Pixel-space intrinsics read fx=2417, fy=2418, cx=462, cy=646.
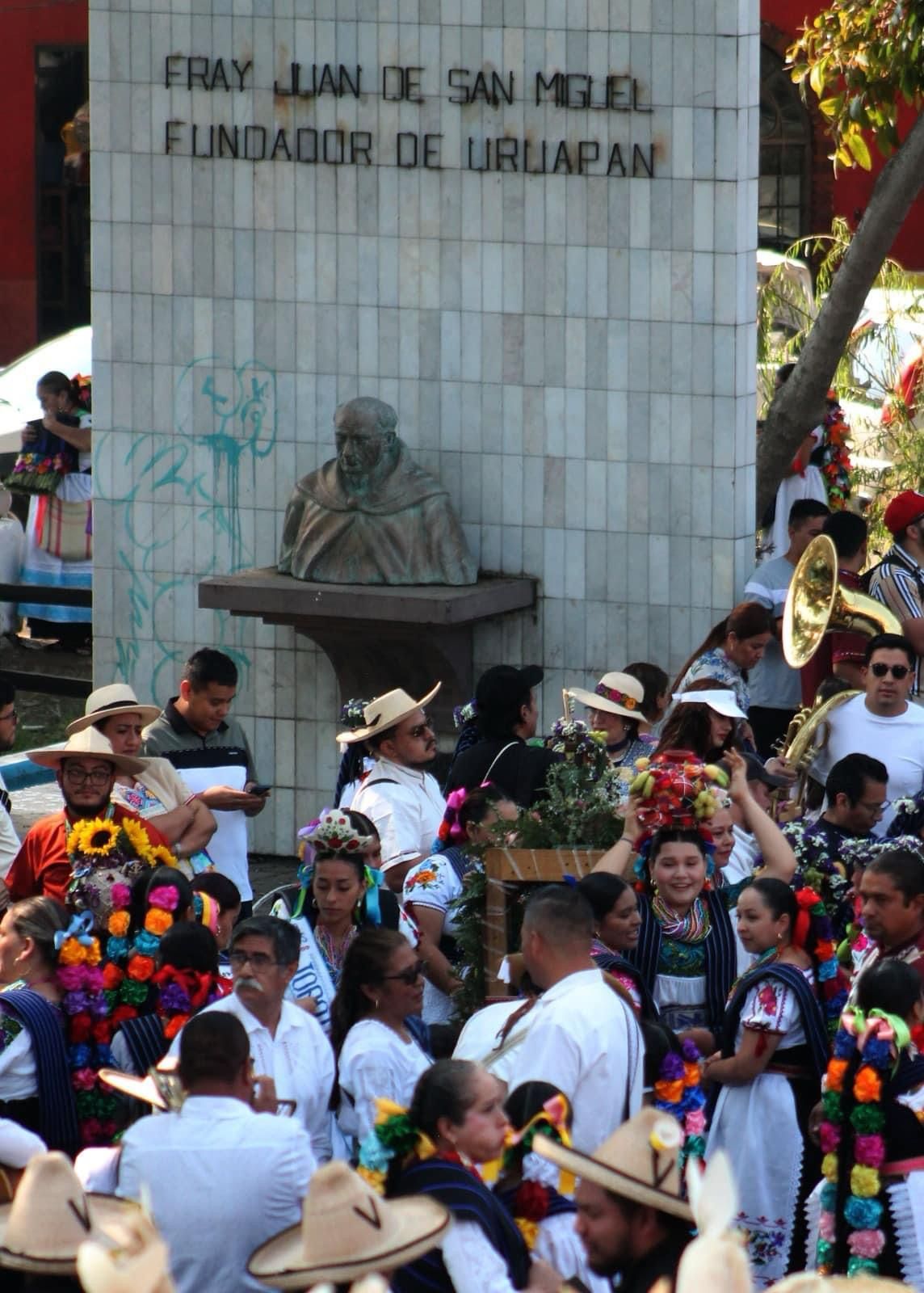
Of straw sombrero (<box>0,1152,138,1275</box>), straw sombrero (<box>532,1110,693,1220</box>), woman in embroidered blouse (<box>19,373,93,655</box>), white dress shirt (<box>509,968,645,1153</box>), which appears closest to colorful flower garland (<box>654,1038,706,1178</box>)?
white dress shirt (<box>509,968,645,1153</box>)

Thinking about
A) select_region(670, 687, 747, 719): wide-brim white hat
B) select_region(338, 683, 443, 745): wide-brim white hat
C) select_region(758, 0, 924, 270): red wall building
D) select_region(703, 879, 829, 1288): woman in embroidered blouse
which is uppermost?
select_region(758, 0, 924, 270): red wall building

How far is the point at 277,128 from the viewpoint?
12000mm

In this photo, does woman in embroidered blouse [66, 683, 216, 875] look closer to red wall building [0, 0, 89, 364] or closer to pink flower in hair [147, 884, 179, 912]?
pink flower in hair [147, 884, 179, 912]

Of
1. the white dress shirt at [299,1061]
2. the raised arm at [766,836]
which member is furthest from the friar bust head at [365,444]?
the white dress shirt at [299,1061]

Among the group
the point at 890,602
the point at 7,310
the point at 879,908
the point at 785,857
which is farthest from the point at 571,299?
the point at 7,310

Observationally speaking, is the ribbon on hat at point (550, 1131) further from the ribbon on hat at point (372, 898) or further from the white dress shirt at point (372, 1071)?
the ribbon on hat at point (372, 898)

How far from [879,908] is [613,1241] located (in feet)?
7.58

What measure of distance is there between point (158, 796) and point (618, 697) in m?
1.98

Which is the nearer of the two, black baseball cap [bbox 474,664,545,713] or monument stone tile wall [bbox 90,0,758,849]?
black baseball cap [bbox 474,664,545,713]

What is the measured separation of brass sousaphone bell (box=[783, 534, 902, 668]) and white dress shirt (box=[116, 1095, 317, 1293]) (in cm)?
512

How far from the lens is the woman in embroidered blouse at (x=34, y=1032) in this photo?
701cm

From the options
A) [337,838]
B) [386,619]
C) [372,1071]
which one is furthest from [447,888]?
[386,619]

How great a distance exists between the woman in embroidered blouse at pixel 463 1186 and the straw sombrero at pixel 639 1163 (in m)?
0.31

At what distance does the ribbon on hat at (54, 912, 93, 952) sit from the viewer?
7.18 meters
